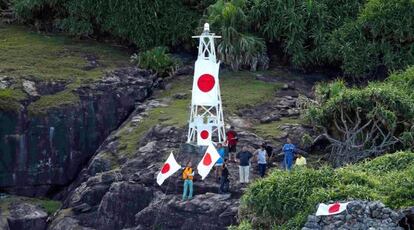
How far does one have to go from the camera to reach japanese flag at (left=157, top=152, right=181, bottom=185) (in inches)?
1330

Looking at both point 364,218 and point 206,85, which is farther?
point 206,85

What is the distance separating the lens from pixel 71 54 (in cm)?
4278

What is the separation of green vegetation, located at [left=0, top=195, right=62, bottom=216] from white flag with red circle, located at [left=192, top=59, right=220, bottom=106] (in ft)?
16.5

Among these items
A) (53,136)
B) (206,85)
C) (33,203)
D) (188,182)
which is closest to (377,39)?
(206,85)

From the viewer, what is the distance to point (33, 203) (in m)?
37.0

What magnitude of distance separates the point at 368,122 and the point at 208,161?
14.6ft

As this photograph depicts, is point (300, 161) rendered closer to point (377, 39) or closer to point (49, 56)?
point (377, 39)

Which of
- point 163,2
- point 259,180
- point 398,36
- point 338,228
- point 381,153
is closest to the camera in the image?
point 338,228

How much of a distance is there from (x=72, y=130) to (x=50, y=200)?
231 centimetres

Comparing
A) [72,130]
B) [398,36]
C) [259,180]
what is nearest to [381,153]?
[259,180]

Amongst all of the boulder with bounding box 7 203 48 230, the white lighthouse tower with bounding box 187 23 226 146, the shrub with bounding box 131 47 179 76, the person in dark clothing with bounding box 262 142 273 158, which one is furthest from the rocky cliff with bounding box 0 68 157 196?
the person in dark clothing with bounding box 262 142 273 158

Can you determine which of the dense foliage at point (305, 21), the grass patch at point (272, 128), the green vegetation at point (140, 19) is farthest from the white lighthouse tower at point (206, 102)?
the green vegetation at point (140, 19)

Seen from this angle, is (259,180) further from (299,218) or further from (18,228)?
(18,228)

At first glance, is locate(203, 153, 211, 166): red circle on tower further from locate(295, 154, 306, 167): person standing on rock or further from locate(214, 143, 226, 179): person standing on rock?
locate(295, 154, 306, 167): person standing on rock
